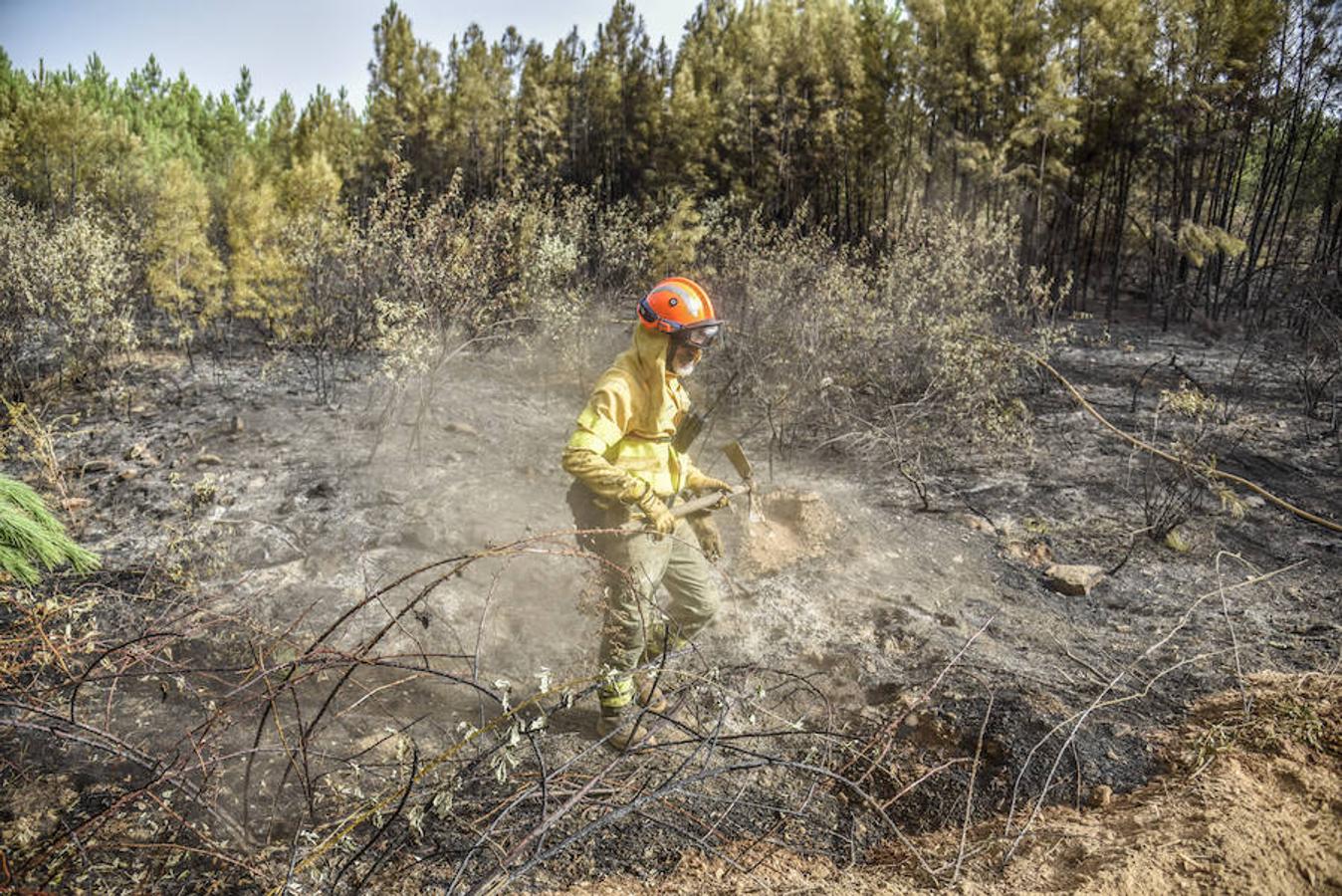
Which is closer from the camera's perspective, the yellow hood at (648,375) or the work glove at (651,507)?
the work glove at (651,507)

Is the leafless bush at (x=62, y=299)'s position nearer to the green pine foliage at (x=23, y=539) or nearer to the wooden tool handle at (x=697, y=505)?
the green pine foliage at (x=23, y=539)

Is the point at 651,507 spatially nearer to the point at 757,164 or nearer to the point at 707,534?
the point at 707,534

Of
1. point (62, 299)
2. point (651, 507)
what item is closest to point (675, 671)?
point (651, 507)

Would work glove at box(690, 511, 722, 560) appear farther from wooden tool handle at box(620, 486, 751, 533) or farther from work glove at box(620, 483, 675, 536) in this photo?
work glove at box(620, 483, 675, 536)

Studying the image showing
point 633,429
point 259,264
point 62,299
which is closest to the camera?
point 633,429

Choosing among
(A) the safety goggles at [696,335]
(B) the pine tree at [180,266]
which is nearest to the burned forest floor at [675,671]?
(A) the safety goggles at [696,335]

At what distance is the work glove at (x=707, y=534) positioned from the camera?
10.9 ft

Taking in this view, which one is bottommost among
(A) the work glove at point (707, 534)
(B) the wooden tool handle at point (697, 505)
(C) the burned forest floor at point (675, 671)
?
(C) the burned forest floor at point (675, 671)

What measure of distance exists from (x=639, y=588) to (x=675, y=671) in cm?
105

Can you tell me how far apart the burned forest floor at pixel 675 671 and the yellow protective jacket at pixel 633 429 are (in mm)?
526

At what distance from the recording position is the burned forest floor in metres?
1.80

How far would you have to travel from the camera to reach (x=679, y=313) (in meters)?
2.86

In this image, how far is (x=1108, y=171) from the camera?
16.0m

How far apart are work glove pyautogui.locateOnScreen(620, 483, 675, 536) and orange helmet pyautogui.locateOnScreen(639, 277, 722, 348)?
2.18ft
